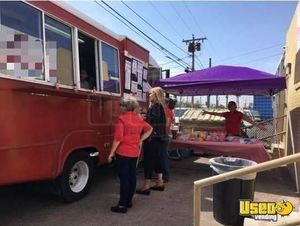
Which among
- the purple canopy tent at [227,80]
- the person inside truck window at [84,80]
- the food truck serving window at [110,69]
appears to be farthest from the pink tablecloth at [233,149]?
the person inside truck window at [84,80]

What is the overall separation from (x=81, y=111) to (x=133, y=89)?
216cm

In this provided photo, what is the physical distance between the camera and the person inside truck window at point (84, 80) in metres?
5.88

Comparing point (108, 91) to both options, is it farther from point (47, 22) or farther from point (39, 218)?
point (39, 218)

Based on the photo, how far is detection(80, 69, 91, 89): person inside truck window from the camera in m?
5.88

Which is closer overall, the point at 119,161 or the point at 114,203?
the point at 119,161

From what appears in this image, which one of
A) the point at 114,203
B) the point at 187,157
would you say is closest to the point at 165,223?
the point at 114,203

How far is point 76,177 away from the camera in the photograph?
19.4 feet

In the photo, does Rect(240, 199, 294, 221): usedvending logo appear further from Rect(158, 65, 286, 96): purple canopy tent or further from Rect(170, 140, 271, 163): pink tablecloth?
Rect(158, 65, 286, 96): purple canopy tent

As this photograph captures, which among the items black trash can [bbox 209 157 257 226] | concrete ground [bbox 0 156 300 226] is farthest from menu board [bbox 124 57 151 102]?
black trash can [bbox 209 157 257 226]

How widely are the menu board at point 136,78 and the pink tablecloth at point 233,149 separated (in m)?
1.54

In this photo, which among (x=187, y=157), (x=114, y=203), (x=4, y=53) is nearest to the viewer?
(x=4, y=53)

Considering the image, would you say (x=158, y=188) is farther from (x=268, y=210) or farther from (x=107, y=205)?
(x=268, y=210)

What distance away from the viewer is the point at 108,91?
6.59 meters

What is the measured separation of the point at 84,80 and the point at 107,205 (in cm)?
208
